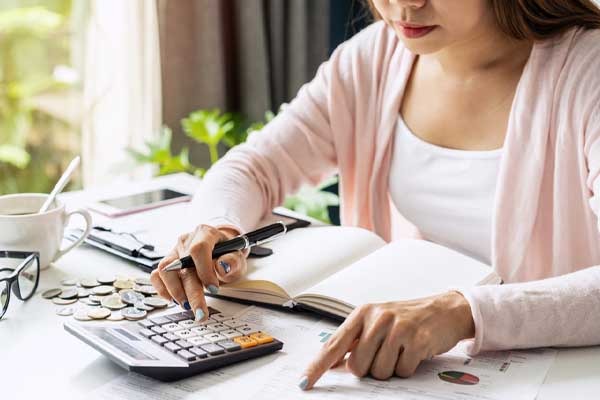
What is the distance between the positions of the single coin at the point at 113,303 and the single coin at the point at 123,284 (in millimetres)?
39

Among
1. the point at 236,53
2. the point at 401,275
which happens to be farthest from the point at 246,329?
the point at 236,53

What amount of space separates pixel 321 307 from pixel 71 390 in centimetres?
33

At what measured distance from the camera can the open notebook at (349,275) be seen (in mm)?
1078

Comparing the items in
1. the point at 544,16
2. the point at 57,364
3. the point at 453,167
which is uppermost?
the point at 544,16

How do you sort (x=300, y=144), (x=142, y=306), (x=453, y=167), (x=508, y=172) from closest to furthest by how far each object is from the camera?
(x=142, y=306)
(x=508, y=172)
(x=453, y=167)
(x=300, y=144)

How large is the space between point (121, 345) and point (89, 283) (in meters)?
0.27

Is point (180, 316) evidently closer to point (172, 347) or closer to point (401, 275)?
point (172, 347)

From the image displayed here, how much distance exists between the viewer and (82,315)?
3.54 ft

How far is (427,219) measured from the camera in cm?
150

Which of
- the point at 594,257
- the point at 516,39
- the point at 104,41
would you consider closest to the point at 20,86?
the point at 104,41

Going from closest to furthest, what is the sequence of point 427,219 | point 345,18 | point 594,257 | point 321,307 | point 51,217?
point 321,307, point 51,217, point 594,257, point 427,219, point 345,18

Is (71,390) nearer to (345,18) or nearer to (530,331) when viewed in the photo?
(530,331)

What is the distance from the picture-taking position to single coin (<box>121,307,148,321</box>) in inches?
42.0

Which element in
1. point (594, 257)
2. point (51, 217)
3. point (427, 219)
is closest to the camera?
point (51, 217)
